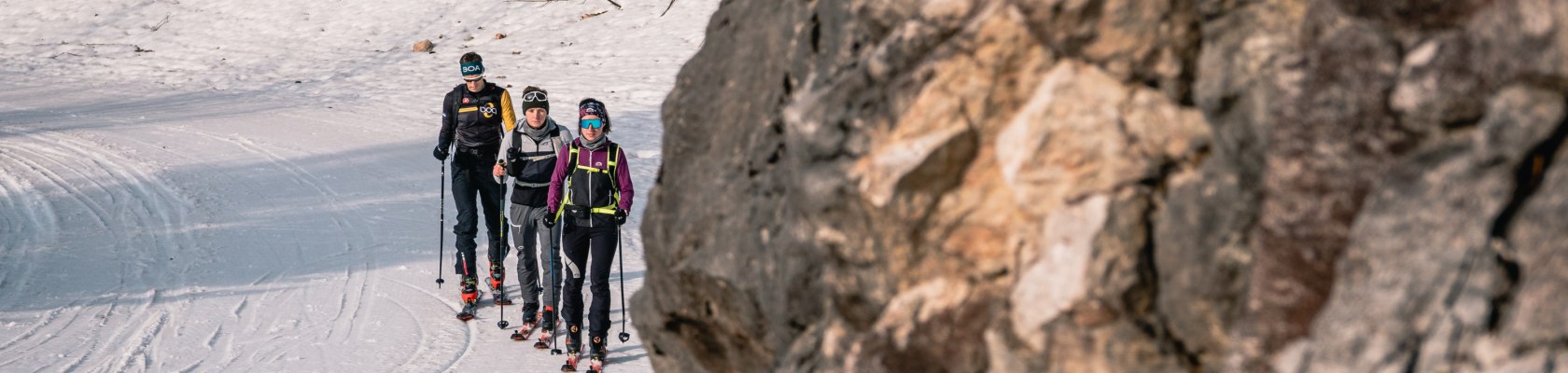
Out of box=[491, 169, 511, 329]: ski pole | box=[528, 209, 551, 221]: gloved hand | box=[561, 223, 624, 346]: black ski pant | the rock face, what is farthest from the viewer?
box=[491, 169, 511, 329]: ski pole

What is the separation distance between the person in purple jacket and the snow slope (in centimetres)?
A: 89

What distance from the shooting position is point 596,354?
8297mm

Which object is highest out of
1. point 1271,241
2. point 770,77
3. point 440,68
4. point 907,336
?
point 770,77

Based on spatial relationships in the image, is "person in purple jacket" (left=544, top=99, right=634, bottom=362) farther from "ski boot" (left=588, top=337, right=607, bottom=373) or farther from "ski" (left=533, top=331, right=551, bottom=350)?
"ski" (left=533, top=331, right=551, bottom=350)

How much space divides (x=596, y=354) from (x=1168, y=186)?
5.75m

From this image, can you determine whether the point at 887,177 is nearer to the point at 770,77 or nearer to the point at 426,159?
the point at 770,77

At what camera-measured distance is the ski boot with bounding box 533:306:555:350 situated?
8.82m

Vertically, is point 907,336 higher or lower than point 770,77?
lower

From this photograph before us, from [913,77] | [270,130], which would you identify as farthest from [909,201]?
[270,130]

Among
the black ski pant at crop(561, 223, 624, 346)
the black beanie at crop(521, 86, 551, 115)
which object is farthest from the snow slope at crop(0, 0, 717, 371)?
the black beanie at crop(521, 86, 551, 115)

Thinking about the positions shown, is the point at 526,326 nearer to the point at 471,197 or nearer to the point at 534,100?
the point at 471,197

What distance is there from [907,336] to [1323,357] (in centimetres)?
116

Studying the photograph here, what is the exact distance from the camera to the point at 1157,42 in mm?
3141

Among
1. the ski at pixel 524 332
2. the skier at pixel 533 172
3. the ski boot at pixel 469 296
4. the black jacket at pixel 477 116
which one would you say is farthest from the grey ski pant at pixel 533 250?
the black jacket at pixel 477 116
